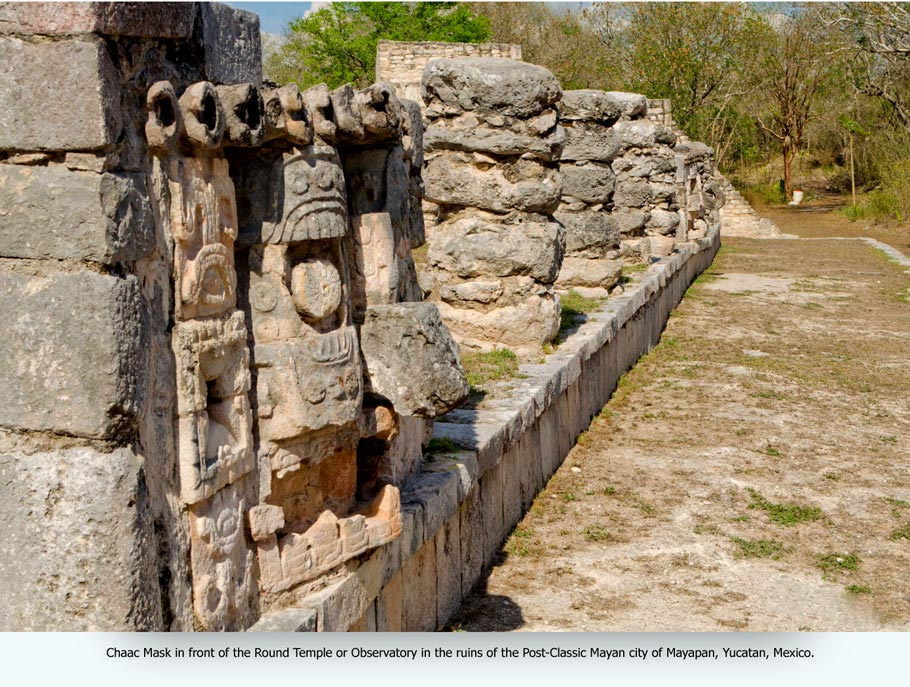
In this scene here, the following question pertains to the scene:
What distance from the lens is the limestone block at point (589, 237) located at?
1072 cm

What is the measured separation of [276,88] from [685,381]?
684 centimetres

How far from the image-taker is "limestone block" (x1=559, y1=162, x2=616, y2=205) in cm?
1089

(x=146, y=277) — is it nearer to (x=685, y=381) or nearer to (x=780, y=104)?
(x=685, y=381)

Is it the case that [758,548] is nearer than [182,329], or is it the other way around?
[182,329]

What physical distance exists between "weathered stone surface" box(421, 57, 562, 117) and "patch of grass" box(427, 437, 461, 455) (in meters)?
3.29

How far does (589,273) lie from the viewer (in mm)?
10609

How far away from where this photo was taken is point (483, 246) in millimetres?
7711

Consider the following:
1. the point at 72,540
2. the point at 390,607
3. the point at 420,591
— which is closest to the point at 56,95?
the point at 72,540

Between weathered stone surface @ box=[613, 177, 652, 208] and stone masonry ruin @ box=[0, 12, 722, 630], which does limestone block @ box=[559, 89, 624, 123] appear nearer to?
weathered stone surface @ box=[613, 177, 652, 208]

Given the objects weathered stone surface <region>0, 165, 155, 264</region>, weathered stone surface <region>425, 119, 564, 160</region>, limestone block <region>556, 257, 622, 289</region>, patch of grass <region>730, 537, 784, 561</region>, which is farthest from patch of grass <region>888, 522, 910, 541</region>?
limestone block <region>556, 257, 622, 289</region>

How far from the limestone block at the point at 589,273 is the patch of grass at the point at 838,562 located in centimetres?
541

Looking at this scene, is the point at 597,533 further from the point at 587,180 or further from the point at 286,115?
the point at 587,180

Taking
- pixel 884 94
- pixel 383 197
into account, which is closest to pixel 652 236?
pixel 383 197

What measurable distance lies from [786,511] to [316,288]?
385cm
